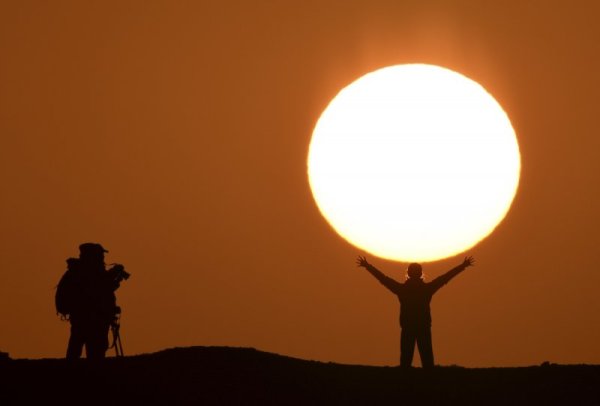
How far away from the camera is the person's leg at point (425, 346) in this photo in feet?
96.1

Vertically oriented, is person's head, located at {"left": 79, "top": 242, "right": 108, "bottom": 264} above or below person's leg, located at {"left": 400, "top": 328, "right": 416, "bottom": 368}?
above

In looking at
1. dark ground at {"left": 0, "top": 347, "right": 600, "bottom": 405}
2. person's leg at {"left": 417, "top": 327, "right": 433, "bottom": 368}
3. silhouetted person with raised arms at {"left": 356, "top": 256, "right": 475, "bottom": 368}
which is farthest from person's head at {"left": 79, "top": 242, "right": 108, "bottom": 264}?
person's leg at {"left": 417, "top": 327, "right": 433, "bottom": 368}

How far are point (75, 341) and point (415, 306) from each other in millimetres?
6291

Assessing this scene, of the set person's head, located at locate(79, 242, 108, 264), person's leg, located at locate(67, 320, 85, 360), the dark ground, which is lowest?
the dark ground

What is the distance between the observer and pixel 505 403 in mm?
26797

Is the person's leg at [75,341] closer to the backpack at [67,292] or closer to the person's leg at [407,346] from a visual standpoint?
the backpack at [67,292]

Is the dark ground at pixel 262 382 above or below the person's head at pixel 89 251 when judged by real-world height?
below

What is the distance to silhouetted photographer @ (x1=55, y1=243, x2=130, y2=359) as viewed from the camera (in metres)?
28.4

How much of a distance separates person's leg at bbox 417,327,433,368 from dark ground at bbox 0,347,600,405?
0.95 metres

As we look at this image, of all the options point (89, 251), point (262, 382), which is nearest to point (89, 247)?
point (89, 251)

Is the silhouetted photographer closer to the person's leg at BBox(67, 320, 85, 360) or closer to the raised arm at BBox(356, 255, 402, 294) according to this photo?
the person's leg at BBox(67, 320, 85, 360)

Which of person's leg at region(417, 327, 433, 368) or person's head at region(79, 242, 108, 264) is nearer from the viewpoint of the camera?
person's head at region(79, 242, 108, 264)

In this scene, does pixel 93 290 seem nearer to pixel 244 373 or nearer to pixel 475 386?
pixel 244 373

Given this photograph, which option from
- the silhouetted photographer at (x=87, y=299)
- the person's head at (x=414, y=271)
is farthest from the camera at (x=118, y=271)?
the person's head at (x=414, y=271)
